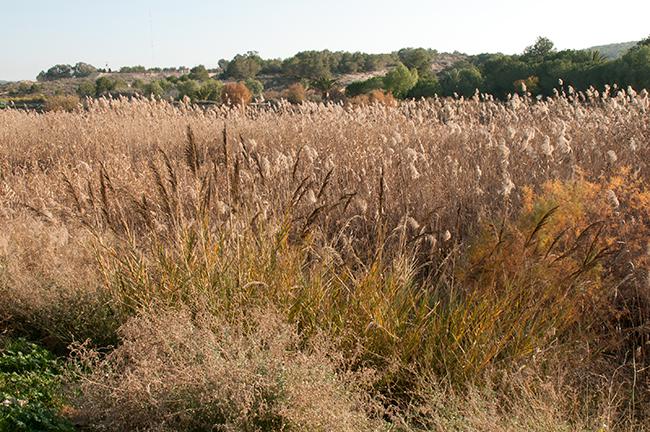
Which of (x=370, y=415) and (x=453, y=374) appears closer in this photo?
(x=370, y=415)

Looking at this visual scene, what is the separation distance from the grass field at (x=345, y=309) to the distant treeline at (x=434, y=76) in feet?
15.7

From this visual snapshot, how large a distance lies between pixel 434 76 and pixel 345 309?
144 feet

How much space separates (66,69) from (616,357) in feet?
265

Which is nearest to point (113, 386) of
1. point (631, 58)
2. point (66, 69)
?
point (631, 58)

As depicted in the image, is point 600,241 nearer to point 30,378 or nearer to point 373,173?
point 373,173

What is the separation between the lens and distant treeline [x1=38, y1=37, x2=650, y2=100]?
2398 centimetres

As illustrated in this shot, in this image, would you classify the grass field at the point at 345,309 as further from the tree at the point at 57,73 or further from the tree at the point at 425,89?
the tree at the point at 57,73

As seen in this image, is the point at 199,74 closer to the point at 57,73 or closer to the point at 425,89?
the point at 57,73

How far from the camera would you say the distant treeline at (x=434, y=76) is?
2398 cm

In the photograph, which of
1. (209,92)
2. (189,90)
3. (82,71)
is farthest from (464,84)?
(82,71)

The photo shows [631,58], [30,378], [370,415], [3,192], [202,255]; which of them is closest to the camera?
[370,415]

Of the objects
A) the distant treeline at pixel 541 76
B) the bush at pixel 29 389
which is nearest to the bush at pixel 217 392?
the bush at pixel 29 389

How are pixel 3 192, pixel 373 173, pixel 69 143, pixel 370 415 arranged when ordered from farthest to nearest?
pixel 69 143 → pixel 3 192 → pixel 373 173 → pixel 370 415

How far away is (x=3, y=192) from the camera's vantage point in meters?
7.25
